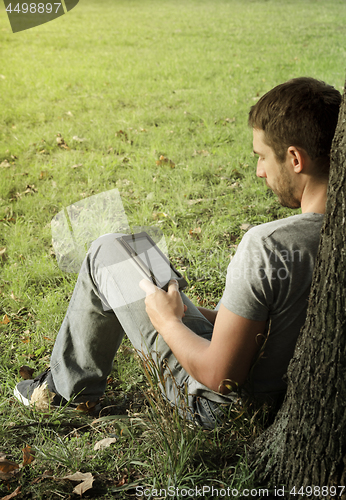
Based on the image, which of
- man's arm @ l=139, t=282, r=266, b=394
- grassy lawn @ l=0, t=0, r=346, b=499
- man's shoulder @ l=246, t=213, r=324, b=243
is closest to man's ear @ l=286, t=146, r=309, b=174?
man's shoulder @ l=246, t=213, r=324, b=243

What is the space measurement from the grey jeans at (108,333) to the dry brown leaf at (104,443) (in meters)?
0.24

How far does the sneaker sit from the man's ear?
142 centimetres

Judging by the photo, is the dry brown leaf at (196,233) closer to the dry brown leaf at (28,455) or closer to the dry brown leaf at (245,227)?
the dry brown leaf at (245,227)

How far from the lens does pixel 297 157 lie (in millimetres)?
1259

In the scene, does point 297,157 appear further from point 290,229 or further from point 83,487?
point 83,487

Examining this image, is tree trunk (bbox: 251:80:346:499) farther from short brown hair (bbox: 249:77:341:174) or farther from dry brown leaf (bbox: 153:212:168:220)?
dry brown leaf (bbox: 153:212:168:220)

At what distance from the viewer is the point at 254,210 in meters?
3.62

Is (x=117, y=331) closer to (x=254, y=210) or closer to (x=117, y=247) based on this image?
(x=117, y=247)

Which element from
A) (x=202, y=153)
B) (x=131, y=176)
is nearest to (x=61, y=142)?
(x=131, y=176)

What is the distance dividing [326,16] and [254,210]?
38.5ft

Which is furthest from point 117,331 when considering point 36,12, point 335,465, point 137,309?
point 36,12

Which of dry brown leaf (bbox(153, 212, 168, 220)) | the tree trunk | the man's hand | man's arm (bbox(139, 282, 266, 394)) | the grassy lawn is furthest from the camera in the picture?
dry brown leaf (bbox(153, 212, 168, 220))

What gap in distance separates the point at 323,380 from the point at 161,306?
22.2 inches

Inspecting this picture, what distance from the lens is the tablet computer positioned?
5.08 feet
